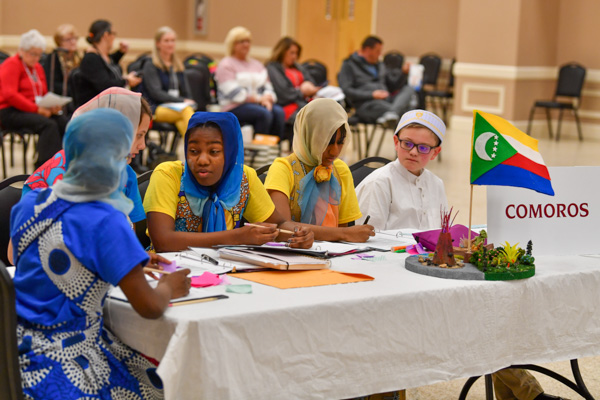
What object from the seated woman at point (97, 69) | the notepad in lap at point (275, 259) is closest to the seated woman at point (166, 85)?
the seated woman at point (97, 69)

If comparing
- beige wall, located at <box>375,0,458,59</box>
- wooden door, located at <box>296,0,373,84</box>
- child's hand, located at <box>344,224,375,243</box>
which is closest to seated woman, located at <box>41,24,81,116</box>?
child's hand, located at <box>344,224,375,243</box>

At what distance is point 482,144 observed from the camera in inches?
99.4

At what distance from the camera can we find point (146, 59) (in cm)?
842

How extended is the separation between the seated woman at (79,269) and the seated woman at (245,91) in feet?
21.3

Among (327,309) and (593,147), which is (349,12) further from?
(327,309)

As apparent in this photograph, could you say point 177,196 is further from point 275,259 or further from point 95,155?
point 95,155

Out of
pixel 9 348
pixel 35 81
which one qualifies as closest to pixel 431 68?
pixel 35 81

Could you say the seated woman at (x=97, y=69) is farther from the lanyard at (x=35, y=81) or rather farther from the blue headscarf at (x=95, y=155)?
the blue headscarf at (x=95, y=155)

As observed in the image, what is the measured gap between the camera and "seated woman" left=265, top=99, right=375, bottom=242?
121 inches

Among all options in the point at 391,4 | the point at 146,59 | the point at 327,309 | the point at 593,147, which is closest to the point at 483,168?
the point at 327,309

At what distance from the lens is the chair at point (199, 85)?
8.95 meters

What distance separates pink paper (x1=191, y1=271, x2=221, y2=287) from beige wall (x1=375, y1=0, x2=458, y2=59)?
12635 mm

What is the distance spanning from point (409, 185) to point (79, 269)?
1767 millimetres

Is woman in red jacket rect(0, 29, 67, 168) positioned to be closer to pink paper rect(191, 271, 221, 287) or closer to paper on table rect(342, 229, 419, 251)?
paper on table rect(342, 229, 419, 251)
